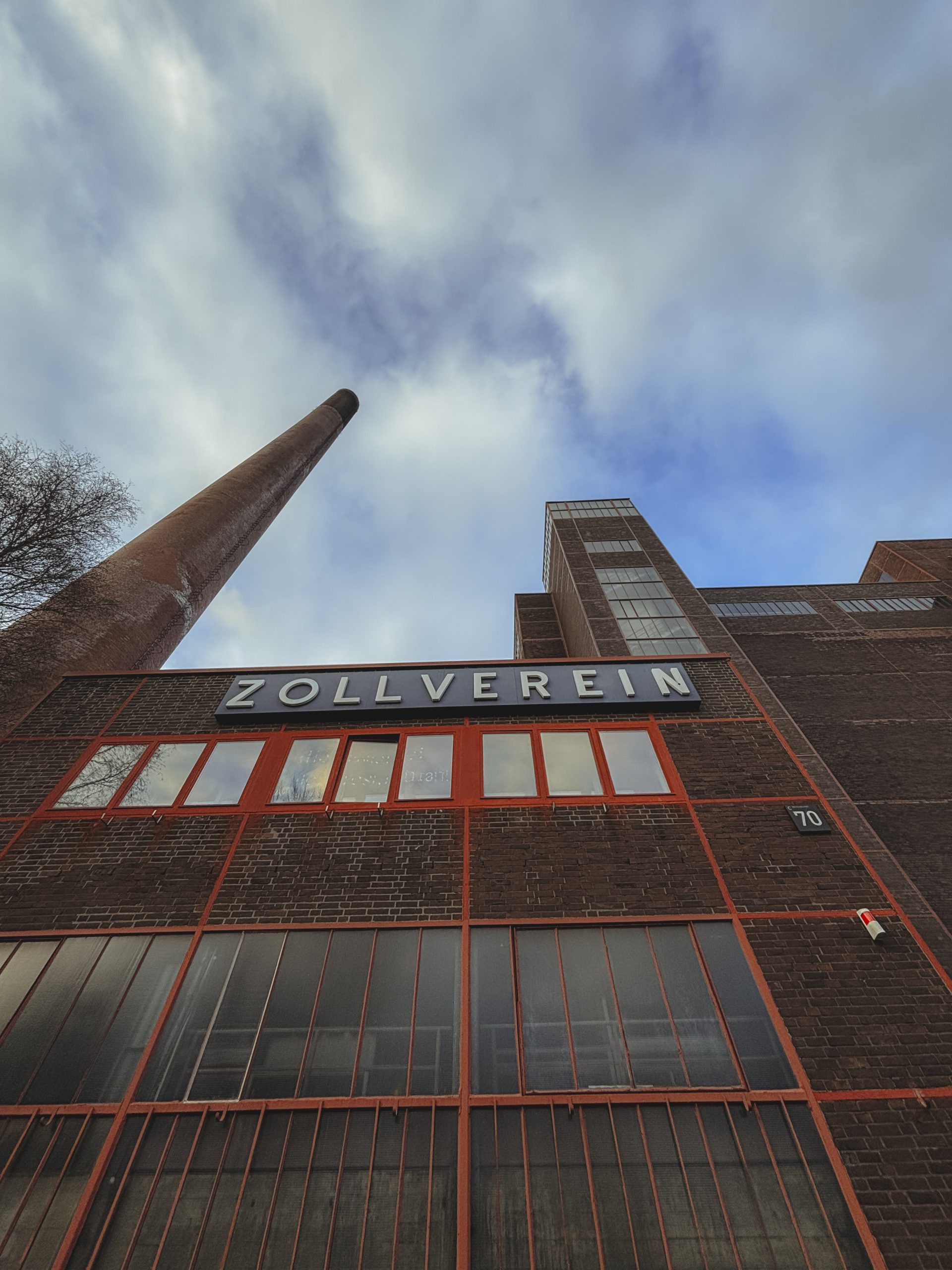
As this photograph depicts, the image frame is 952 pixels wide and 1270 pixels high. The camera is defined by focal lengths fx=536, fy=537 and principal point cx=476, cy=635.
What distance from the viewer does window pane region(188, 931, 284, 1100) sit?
692cm

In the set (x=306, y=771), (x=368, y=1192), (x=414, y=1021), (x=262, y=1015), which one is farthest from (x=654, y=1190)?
(x=306, y=771)

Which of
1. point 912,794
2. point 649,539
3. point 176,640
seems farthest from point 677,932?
point 649,539

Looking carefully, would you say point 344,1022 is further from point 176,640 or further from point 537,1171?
point 176,640

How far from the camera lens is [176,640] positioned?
64.8ft

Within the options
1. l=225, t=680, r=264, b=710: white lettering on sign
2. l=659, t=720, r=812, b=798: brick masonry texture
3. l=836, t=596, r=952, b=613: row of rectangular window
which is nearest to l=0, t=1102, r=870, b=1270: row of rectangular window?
l=659, t=720, r=812, b=798: brick masonry texture

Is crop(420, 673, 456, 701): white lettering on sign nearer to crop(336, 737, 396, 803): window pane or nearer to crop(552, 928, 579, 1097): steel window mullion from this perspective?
crop(336, 737, 396, 803): window pane

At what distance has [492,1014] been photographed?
7535 mm

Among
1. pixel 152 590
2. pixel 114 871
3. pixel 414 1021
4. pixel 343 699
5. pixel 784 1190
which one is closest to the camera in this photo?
pixel 784 1190

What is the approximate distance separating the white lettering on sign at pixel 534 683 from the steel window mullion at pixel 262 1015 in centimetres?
635

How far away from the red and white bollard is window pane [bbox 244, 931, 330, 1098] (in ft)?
27.2

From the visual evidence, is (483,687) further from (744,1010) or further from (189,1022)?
(189,1022)

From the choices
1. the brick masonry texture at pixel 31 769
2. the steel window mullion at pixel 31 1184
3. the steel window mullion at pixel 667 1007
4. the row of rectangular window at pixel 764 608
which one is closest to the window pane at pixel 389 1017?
the steel window mullion at pixel 667 1007

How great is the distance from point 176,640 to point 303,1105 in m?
16.8

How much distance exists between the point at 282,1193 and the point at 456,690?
8366mm
